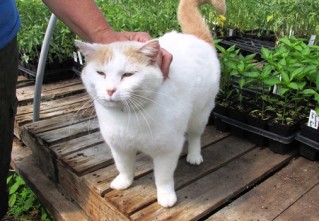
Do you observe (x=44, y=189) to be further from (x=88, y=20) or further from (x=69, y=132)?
(x=88, y=20)

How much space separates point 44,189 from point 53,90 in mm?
1064

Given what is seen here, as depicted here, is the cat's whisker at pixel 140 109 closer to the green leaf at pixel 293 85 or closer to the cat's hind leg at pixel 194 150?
the cat's hind leg at pixel 194 150

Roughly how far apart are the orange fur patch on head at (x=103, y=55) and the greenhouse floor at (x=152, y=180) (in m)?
0.63

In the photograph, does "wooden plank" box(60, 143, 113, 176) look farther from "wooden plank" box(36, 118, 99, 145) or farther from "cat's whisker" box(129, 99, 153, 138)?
"cat's whisker" box(129, 99, 153, 138)

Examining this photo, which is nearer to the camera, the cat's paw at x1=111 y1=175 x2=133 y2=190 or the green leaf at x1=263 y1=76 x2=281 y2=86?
the cat's paw at x1=111 y1=175 x2=133 y2=190

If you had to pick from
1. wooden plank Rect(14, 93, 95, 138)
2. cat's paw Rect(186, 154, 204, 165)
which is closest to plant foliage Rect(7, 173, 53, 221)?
wooden plank Rect(14, 93, 95, 138)

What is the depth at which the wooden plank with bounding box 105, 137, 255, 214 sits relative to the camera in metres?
1.44

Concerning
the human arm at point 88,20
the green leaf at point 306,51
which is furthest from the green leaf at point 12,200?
the green leaf at point 306,51

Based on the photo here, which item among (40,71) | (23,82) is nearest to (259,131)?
(40,71)

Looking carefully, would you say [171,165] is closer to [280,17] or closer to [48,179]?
[48,179]

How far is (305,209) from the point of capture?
55.5 inches

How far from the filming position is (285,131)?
174 cm

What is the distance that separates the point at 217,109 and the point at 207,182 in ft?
1.96

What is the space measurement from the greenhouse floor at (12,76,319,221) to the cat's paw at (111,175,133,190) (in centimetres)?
2
